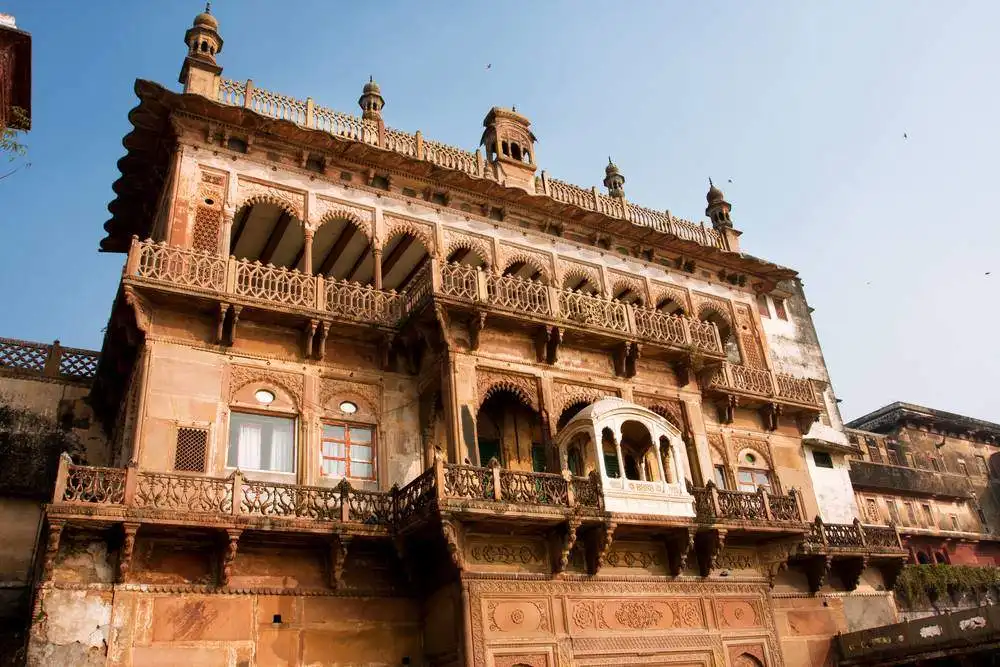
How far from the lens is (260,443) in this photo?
45.2 feet

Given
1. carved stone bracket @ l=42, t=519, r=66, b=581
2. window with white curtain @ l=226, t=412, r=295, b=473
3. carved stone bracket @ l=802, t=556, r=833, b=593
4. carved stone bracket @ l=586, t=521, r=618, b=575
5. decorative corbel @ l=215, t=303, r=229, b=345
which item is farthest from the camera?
carved stone bracket @ l=802, t=556, r=833, b=593

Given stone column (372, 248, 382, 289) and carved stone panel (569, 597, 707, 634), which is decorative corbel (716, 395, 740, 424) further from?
stone column (372, 248, 382, 289)

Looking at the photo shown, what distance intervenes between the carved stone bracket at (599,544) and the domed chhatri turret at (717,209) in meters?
11.6

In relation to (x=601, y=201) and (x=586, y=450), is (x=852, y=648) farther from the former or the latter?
(x=601, y=201)

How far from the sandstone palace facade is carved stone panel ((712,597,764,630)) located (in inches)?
2.3

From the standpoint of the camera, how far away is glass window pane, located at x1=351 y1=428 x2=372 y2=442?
574 inches

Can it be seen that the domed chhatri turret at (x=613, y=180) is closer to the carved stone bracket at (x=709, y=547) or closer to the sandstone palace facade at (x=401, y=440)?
the sandstone palace facade at (x=401, y=440)

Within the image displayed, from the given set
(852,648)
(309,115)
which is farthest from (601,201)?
(852,648)

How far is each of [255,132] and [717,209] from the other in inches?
495

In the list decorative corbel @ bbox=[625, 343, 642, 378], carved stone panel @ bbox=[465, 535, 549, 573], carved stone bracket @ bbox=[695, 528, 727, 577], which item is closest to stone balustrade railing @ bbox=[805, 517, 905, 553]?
carved stone bracket @ bbox=[695, 528, 727, 577]

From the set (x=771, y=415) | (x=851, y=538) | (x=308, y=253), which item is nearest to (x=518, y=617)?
(x=308, y=253)

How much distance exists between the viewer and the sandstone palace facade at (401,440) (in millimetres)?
12039

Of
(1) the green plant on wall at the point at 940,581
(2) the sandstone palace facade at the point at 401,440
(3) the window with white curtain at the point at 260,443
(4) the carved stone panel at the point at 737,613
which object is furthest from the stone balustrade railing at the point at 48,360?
(1) the green plant on wall at the point at 940,581

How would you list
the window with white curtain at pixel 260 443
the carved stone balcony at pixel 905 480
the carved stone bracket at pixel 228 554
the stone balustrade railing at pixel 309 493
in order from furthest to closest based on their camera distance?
the carved stone balcony at pixel 905 480 → the window with white curtain at pixel 260 443 → the carved stone bracket at pixel 228 554 → the stone balustrade railing at pixel 309 493
